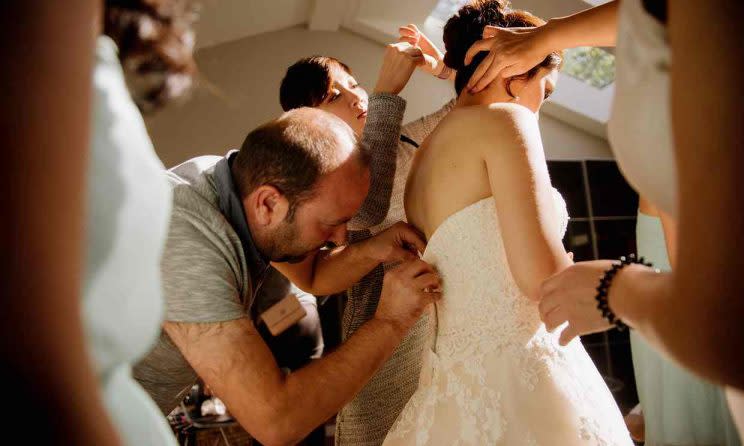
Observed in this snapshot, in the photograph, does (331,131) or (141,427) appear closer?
(141,427)

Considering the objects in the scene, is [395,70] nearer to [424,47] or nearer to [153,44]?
[424,47]

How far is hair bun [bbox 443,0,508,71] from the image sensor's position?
1486 mm

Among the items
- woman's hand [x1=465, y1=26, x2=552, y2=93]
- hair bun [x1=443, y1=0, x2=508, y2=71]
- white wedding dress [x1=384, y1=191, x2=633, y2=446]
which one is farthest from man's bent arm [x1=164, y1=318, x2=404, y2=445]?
hair bun [x1=443, y1=0, x2=508, y2=71]

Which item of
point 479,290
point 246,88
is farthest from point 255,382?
point 246,88

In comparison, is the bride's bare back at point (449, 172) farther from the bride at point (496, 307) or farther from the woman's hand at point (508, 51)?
the woman's hand at point (508, 51)

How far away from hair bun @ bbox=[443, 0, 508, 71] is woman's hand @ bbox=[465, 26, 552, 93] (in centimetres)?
15

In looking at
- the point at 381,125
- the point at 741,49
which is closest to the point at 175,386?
the point at 381,125

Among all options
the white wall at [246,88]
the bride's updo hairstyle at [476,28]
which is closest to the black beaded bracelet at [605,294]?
the bride's updo hairstyle at [476,28]

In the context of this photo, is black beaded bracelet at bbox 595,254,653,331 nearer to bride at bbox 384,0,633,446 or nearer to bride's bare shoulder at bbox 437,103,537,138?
bride at bbox 384,0,633,446

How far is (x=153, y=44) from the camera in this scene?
0.59m

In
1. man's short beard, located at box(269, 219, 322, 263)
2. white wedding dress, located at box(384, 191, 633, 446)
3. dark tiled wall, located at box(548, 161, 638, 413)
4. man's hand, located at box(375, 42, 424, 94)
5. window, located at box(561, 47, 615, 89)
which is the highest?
man's hand, located at box(375, 42, 424, 94)

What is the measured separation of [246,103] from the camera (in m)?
5.11

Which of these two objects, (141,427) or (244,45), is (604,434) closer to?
(141,427)

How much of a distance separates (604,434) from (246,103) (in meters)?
4.52
